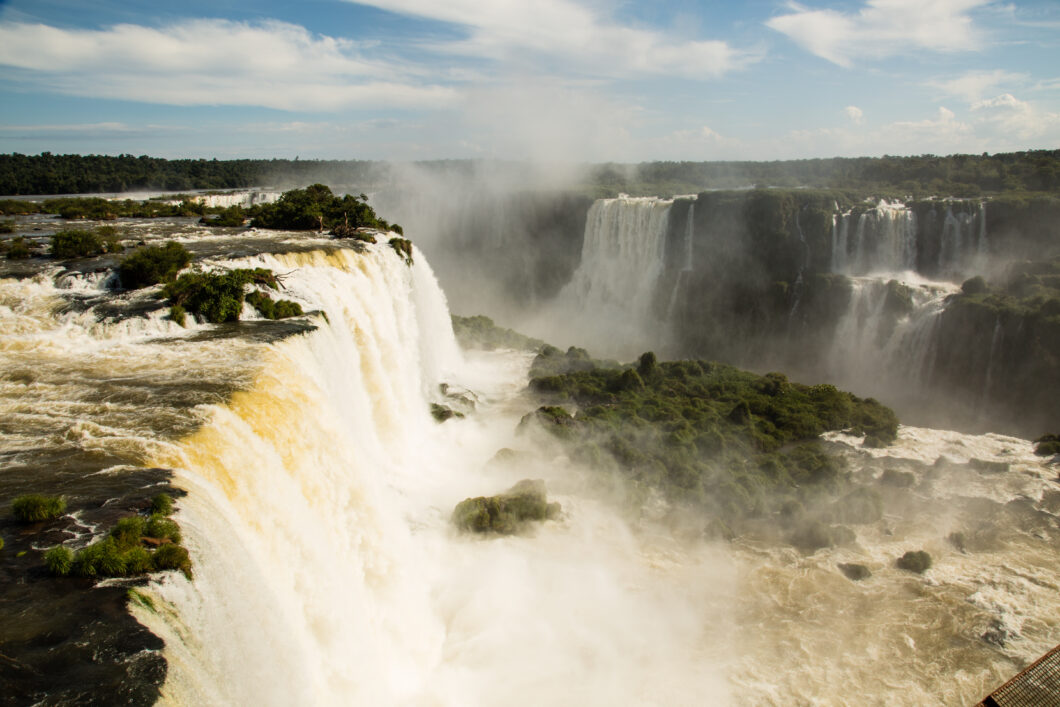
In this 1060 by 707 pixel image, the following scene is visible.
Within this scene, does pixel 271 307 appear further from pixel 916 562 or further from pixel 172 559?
pixel 916 562

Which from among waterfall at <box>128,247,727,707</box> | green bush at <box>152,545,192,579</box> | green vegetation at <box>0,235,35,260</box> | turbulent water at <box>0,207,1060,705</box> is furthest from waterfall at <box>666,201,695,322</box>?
green bush at <box>152,545,192,579</box>

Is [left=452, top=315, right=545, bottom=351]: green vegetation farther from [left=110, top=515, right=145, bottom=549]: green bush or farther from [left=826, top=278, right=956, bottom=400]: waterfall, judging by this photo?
[left=110, top=515, right=145, bottom=549]: green bush

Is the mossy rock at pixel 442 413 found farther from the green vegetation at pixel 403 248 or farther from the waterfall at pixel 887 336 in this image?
the waterfall at pixel 887 336

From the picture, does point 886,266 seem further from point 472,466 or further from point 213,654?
point 213,654

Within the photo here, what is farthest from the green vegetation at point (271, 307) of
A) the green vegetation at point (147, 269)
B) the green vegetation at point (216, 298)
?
the green vegetation at point (147, 269)

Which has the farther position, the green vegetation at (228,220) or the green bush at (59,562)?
the green vegetation at (228,220)

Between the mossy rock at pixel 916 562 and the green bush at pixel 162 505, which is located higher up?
the green bush at pixel 162 505
